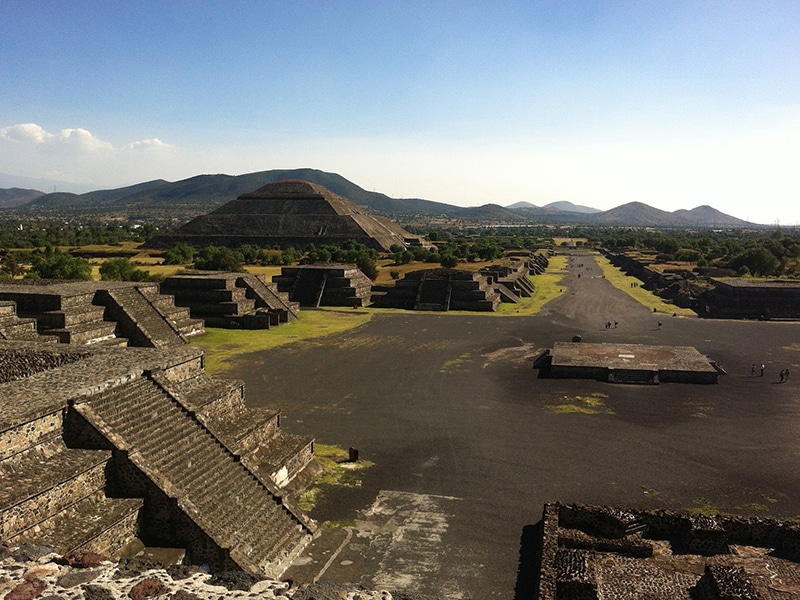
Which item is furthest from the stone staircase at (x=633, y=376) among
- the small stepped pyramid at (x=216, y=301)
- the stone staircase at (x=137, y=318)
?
the small stepped pyramid at (x=216, y=301)

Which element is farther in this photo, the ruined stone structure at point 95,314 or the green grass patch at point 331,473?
the ruined stone structure at point 95,314

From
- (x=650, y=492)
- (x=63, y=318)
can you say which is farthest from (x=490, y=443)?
(x=63, y=318)

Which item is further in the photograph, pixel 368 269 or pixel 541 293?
pixel 368 269

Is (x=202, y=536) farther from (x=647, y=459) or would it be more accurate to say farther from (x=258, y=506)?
(x=647, y=459)

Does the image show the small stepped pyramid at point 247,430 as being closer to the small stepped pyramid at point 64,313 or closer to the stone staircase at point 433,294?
the small stepped pyramid at point 64,313

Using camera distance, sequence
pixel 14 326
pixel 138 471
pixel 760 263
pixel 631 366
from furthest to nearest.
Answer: pixel 760 263, pixel 631 366, pixel 14 326, pixel 138 471

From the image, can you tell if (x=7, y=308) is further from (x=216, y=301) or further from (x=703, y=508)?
(x=703, y=508)

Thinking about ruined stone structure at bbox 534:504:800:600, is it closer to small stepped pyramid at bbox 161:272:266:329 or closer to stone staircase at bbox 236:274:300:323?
small stepped pyramid at bbox 161:272:266:329

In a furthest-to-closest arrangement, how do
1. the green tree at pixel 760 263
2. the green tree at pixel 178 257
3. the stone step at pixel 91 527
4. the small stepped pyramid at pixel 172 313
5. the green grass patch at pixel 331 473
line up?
the green tree at pixel 178 257 < the green tree at pixel 760 263 < the small stepped pyramid at pixel 172 313 < the green grass patch at pixel 331 473 < the stone step at pixel 91 527
